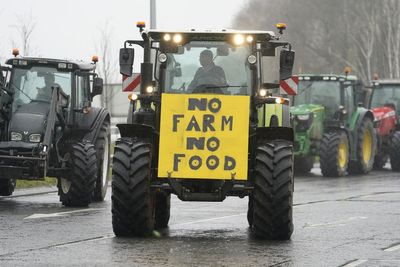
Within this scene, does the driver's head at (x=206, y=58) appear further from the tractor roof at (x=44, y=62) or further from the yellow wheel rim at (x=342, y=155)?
the yellow wheel rim at (x=342, y=155)

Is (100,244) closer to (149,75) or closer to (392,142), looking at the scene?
(149,75)

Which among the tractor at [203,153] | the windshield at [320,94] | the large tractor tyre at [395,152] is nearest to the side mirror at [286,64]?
the tractor at [203,153]

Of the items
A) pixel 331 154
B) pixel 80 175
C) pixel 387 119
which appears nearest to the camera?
pixel 80 175

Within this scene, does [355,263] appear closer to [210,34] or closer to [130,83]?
[210,34]

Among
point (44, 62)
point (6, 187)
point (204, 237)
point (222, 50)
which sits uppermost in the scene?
point (222, 50)

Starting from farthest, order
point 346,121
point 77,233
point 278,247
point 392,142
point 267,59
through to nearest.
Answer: point 392,142, point 346,121, point 267,59, point 77,233, point 278,247

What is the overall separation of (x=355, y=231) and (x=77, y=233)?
3652mm

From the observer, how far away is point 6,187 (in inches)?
886

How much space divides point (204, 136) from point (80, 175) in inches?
226

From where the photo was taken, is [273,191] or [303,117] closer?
[273,191]

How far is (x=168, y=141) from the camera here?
14766 mm

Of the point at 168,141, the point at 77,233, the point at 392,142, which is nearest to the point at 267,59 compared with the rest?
the point at 168,141

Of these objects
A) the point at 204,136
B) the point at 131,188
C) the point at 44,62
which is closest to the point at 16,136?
the point at 44,62

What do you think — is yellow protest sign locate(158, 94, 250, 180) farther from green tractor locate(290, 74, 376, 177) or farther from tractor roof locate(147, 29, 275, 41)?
green tractor locate(290, 74, 376, 177)
